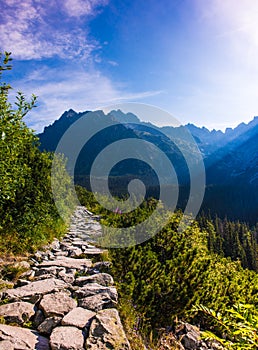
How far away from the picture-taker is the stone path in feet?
13.7

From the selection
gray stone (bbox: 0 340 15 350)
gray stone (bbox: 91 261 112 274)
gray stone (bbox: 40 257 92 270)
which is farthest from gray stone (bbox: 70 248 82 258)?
gray stone (bbox: 0 340 15 350)

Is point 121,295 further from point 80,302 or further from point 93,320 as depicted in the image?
point 93,320

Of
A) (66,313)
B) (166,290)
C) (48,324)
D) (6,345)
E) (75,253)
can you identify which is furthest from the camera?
(75,253)

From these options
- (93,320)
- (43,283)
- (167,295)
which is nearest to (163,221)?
(167,295)

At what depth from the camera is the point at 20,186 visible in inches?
313

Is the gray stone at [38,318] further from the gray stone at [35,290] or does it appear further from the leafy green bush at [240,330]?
the leafy green bush at [240,330]

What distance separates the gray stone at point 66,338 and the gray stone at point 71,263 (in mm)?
3349

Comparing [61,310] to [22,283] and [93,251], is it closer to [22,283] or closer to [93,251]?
[22,283]

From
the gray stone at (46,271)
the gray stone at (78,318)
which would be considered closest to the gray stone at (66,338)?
the gray stone at (78,318)

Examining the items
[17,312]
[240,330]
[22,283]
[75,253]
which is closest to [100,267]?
[75,253]

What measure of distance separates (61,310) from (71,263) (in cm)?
329

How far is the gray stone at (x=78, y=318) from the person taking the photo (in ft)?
15.2

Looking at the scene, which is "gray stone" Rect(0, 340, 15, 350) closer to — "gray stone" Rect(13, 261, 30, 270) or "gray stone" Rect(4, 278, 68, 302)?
"gray stone" Rect(4, 278, 68, 302)

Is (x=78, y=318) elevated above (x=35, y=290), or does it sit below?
below
